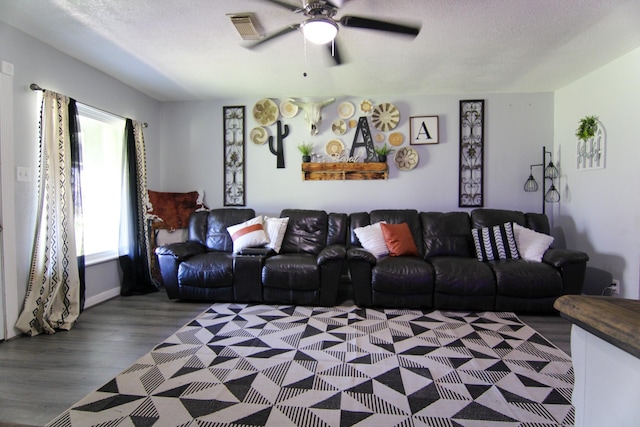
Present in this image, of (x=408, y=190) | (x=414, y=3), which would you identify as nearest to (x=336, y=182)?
(x=408, y=190)

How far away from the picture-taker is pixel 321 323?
2.96 meters

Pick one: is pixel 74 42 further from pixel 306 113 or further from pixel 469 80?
pixel 469 80

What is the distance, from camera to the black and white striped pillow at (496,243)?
11.5 feet

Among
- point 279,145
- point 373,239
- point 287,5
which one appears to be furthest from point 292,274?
point 287,5

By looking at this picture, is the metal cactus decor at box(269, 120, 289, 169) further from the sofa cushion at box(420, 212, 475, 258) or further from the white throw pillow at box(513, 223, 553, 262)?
the white throw pillow at box(513, 223, 553, 262)

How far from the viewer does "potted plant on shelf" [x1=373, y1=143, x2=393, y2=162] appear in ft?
14.1

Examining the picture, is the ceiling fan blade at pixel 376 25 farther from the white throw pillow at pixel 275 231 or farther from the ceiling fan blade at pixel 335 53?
the white throw pillow at pixel 275 231

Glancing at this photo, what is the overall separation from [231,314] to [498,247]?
2791 millimetres

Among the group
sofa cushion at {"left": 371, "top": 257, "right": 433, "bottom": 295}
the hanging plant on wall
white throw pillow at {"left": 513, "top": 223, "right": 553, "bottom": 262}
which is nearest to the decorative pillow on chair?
sofa cushion at {"left": 371, "top": 257, "right": 433, "bottom": 295}

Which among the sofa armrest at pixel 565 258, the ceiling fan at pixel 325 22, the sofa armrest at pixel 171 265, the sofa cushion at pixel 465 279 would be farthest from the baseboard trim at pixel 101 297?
the sofa armrest at pixel 565 258

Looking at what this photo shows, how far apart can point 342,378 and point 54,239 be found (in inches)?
106

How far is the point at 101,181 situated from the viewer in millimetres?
3826

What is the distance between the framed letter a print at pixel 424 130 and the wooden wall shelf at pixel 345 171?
544mm

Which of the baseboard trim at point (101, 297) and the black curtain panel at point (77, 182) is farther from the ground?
the black curtain panel at point (77, 182)
